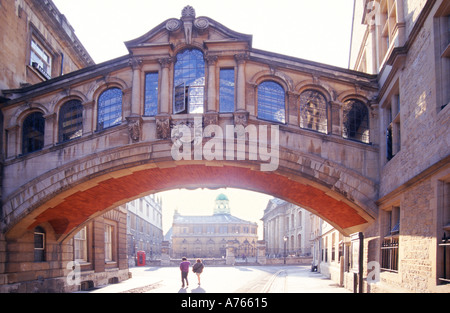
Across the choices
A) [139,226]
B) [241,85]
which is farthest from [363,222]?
[139,226]

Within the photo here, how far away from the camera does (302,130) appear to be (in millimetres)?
14320

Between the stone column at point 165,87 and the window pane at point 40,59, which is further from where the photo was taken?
the window pane at point 40,59

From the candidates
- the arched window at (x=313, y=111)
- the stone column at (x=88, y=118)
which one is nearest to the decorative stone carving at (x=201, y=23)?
the arched window at (x=313, y=111)

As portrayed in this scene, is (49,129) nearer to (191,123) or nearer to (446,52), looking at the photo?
(191,123)

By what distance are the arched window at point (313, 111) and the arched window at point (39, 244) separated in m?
10.8

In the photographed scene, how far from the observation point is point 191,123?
14797 millimetres

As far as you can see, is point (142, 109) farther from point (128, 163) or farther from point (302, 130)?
point (302, 130)

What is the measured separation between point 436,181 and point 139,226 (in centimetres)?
4515

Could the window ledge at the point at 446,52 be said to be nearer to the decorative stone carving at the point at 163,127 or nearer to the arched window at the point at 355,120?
the arched window at the point at 355,120

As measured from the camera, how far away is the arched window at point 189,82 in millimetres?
15211

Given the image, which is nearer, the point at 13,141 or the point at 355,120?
the point at 355,120

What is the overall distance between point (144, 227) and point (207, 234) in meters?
37.6

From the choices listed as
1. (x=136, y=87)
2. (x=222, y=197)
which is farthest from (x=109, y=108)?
(x=222, y=197)

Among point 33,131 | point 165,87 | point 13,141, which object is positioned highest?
point 165,87
